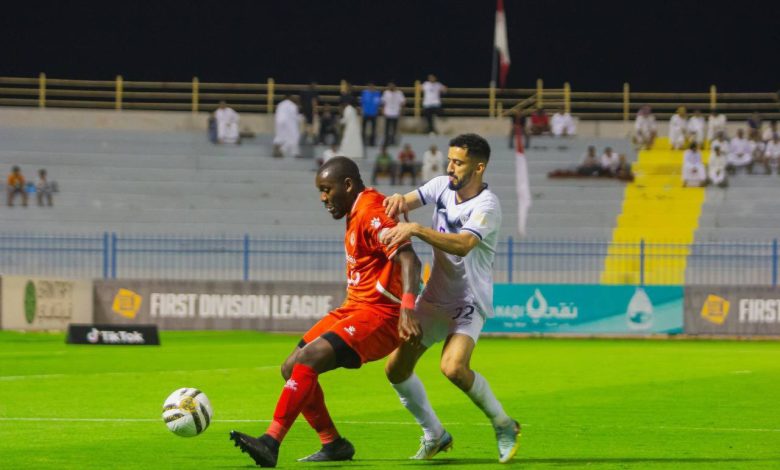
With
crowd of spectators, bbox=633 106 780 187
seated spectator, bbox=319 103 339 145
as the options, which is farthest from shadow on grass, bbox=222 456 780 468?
seated spectator, bbox=319 103 339 145

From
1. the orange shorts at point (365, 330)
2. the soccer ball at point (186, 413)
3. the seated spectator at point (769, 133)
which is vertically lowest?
the soccer ball at point (186, 413)

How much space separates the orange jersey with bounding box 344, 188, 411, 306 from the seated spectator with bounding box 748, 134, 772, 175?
31.6 metres

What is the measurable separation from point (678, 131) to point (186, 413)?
32437 mm

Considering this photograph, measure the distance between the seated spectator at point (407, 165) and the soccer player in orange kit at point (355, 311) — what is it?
2829 centimetres

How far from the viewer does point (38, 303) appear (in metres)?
26.2

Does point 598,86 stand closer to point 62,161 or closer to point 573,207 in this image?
point 573,207

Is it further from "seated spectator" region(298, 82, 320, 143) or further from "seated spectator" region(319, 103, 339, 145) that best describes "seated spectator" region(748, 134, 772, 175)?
"seated spectator" region(298, 82, 320, 143)

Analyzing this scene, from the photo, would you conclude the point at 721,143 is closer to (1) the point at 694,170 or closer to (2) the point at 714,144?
(2) the point at 714,144

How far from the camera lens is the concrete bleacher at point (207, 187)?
1426 inches

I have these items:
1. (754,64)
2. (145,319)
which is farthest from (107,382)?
(754,64)

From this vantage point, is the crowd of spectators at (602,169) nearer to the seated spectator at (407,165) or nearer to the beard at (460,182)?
the seated spectator at (407,165)

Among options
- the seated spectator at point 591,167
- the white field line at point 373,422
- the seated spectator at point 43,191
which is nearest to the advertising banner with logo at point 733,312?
the seated spectator at point 591,167

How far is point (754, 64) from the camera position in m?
45.1

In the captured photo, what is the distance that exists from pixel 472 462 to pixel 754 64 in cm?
3796
